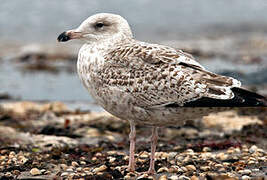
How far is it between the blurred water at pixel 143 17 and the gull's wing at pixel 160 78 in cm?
1706

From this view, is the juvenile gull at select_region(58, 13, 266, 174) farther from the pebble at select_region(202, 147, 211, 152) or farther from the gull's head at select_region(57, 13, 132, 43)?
the pebble at select_region(202, 147, 211, 152)

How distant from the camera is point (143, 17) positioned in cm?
2677

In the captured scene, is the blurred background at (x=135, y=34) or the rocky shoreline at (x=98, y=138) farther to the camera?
the blurred background at (x=135, y=34)

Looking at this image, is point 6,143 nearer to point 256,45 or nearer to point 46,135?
point 46,135

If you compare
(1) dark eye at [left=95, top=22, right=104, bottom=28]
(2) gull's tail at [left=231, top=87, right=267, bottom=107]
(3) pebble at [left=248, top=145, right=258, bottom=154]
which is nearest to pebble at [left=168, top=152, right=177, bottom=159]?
(3) pebble at [left=248, top=145, right=258, bottom=154]

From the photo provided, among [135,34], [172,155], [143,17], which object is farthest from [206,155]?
[143,17]

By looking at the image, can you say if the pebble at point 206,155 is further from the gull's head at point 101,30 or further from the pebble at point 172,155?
the gull's head at point 101,30

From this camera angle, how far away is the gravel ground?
5934mm

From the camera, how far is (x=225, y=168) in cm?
602

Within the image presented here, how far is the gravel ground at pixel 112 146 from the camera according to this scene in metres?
5.93

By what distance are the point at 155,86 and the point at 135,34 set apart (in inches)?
713

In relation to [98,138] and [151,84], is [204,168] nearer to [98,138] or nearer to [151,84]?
[151,84]

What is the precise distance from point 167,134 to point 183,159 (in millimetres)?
2355

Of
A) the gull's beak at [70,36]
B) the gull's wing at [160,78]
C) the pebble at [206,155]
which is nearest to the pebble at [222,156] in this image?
the pebble at [206,155]
